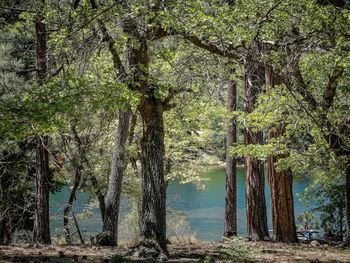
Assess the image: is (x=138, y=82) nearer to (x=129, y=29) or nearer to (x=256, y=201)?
(x=129, y=29)

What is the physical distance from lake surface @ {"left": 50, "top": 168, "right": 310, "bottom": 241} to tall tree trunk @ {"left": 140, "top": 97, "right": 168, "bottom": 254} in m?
6.84

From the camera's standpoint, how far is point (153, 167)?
7.48 m

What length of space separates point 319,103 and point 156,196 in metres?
3.25

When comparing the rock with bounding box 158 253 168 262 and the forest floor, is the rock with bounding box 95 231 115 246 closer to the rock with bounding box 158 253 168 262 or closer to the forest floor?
the forest floor

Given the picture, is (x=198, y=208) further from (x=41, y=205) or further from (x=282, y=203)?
(x=41, y=205)

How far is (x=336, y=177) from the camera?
444 inches

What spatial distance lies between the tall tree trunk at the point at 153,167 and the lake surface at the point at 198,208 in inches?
269

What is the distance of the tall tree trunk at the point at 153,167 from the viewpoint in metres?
7.46

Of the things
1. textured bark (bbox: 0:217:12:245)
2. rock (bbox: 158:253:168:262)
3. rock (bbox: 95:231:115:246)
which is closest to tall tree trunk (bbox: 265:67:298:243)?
rock (bbox: 95:231:115:246)

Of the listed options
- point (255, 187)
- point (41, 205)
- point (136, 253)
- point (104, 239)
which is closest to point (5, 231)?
point (41, 205)

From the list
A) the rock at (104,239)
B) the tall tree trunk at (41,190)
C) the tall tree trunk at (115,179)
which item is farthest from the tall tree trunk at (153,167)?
the tall tree trunk at (41,190)

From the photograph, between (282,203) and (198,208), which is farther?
(198,208)

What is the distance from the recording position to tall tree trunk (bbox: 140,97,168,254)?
24.5 feet

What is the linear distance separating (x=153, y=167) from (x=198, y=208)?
22834mm
